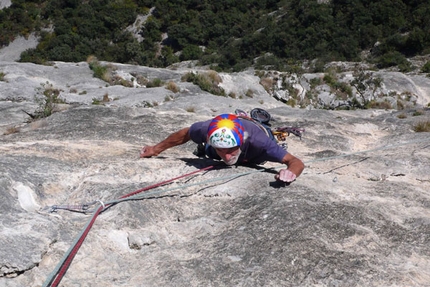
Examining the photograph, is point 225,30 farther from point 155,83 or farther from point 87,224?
point 87,224

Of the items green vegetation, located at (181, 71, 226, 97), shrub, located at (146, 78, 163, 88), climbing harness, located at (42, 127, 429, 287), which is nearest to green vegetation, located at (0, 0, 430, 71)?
green vegetation, located at (181, 71, 226, 97)

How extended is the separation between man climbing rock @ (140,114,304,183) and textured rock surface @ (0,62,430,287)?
0.15 metres

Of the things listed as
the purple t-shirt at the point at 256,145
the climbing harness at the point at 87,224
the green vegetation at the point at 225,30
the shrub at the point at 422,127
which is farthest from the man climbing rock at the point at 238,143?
the green vegetation at the point at 225,30

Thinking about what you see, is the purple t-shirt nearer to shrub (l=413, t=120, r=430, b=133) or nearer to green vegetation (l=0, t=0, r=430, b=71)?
shrub (l=413, t=120, r=430, b=133)

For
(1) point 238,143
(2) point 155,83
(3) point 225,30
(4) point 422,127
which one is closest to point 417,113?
(4) point 422,127

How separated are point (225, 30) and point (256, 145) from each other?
5677 cm

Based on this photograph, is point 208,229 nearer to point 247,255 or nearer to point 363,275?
point 247,255

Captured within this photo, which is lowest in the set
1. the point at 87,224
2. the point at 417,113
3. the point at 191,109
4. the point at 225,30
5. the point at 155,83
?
the point at 225,30

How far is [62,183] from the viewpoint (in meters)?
4.37

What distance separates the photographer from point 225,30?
59.7 m

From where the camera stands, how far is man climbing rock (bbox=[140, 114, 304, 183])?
4.62 meters

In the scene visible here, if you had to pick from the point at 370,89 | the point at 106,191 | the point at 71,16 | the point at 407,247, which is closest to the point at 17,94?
the point at 106,191

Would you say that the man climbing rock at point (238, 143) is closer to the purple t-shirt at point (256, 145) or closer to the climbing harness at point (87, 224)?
the purple t-shirt at point (256, 145)

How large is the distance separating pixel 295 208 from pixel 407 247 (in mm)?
929
